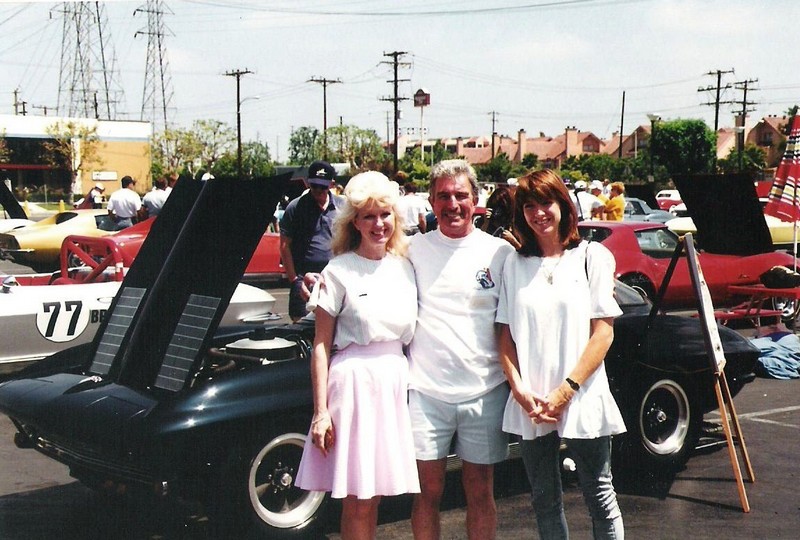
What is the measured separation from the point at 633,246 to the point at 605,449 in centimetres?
937

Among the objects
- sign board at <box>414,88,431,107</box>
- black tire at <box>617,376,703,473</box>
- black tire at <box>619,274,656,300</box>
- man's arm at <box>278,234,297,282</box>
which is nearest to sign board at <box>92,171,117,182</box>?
sign board at <box>414,88,431,107</box>

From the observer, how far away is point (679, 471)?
544cm

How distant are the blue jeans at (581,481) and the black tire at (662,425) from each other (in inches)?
64.9

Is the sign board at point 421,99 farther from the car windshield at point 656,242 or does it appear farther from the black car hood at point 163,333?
the black car hood at point 163,333

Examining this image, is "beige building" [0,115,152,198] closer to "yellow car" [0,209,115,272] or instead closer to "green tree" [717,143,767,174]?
"green tree" [717,143,767,174]

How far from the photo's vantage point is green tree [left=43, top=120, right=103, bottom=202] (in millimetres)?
69188

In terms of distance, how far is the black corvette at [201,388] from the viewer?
3.98 m

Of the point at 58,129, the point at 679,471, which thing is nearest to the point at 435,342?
the point at 679,471

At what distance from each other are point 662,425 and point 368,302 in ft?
8.85

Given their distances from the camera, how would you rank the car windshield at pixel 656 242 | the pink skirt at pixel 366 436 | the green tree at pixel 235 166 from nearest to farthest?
1. the pink skirt at pixel 366 436
2. the car windshield at pixel 656 242
3. the green tree at pixel 235 166

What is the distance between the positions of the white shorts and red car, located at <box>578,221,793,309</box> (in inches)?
360

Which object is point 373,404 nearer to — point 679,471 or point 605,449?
point 605,449

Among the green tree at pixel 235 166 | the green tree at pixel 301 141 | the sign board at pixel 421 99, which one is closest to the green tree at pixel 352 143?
the green tree at pixel 235 166

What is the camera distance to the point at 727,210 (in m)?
7.94
